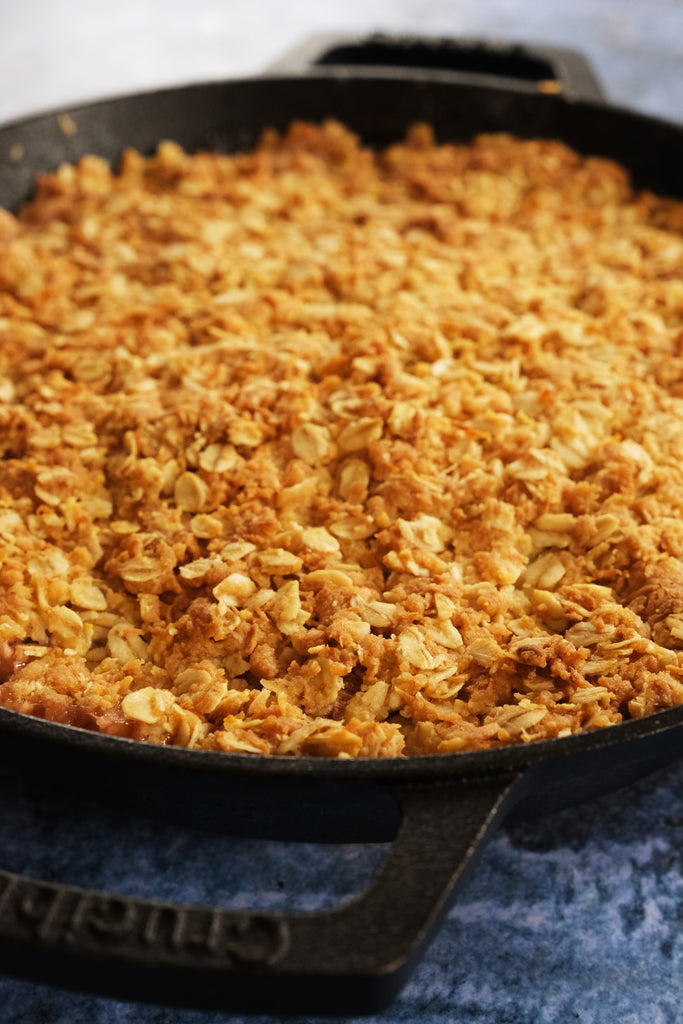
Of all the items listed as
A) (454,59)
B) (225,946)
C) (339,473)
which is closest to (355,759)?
(225,946)

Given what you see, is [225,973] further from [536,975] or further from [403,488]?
[403,488]

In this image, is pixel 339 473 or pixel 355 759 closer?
pixel 355 759

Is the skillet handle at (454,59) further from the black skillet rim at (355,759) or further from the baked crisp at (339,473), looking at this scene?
the black skillet rim at (355,759)

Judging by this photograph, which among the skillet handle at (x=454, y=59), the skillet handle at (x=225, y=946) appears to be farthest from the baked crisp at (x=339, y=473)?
the skillet handle at (x=454, y=59)

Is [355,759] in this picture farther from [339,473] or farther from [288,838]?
[339,473]

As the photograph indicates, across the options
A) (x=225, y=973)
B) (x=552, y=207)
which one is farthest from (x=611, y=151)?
(x=225, y=973)

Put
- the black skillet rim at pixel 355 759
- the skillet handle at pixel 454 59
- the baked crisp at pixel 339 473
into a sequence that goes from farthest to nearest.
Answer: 1. the skillet handle at pixel 454 59
2. the baked crisp at pixel 339 473
3. the black skillet rim at pixel 355 759

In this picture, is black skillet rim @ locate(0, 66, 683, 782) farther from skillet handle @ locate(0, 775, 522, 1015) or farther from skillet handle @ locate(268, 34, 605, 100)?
skillet handle @ locate(268, 34, 605, 100)
